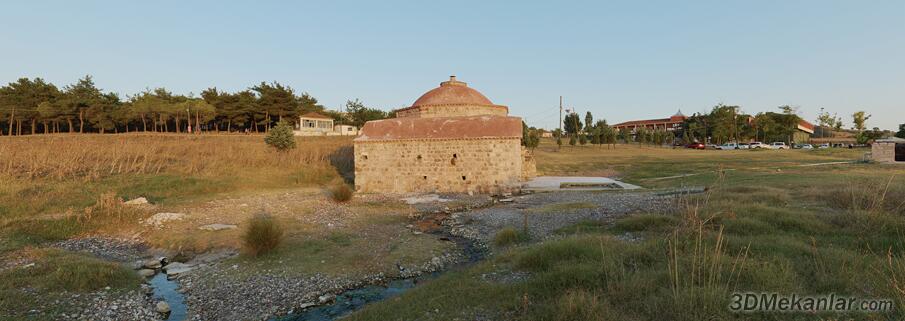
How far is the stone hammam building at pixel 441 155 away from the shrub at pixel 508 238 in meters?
8.25

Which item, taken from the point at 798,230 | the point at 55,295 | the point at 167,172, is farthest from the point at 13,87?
the point at 798,230

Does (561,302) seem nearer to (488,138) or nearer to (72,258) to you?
(72,258)

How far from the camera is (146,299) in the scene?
22.9 feet

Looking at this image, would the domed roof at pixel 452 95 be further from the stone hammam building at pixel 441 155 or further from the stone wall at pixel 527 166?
the stone wall at pixel 527 166

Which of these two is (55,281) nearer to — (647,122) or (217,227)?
(217,227)

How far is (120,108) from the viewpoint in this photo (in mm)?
44406

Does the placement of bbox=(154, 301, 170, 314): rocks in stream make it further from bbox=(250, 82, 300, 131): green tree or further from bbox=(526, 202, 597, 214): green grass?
bbox=(250, 82, 300, 131): green tree

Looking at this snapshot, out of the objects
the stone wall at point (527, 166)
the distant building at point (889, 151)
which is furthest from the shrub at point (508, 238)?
the distant building at point (889, 151)

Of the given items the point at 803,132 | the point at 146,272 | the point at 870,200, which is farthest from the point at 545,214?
the point at 803,132

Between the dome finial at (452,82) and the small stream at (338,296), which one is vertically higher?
the dome finial at (452,82)

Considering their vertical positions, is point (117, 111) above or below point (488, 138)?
above

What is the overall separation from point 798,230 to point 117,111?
5804 cm

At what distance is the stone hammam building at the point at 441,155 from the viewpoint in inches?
718

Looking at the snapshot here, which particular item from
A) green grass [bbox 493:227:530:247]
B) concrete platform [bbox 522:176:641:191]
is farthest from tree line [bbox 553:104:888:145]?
green grass [bbox 493:227:530:247]
